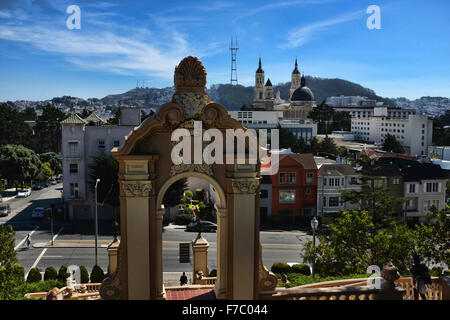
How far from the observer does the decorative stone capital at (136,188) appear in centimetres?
1145

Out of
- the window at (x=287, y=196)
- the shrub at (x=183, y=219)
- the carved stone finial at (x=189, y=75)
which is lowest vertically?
the shrub at (x=183, y=219)

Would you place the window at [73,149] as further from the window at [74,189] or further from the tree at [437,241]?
the tree at [437,241]

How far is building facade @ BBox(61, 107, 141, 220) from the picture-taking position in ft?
167

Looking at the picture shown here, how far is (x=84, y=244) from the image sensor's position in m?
42.2

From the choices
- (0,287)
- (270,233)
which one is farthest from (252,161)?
(270,233)

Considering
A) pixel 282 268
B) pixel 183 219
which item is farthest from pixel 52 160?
pixel 282 268

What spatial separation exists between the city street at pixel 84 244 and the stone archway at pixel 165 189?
2363cm

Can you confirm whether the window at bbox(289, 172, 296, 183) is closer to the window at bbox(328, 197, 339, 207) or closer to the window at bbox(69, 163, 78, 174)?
the window at bbox(328, 197, 339, 207)

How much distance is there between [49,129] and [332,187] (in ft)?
234

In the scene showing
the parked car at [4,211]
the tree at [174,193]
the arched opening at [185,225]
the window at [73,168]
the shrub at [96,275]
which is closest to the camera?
the shrub at [96,275]

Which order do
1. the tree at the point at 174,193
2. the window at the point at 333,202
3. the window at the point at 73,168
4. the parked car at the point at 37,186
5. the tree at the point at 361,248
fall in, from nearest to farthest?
the tree at the point at 361,248 < the tree at the point at 174,193 < the window at the point at 73,168 < the window at the point at 333,202 < the parked car at the point at 37,186

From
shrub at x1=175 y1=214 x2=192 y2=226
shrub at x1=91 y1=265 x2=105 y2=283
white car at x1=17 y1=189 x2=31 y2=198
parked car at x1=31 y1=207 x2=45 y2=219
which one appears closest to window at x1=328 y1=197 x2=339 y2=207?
shrub at x1=175 y1=214 x2=192 y2=226

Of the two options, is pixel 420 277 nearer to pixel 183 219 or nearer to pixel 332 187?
pixel 183 219

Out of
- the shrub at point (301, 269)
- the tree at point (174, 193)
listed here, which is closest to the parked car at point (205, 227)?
the tree at point (174, 193)
